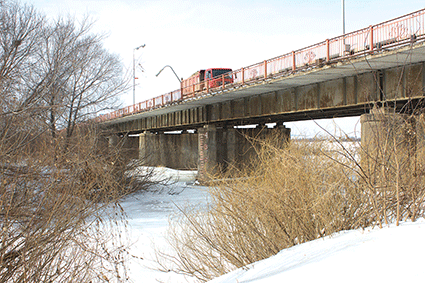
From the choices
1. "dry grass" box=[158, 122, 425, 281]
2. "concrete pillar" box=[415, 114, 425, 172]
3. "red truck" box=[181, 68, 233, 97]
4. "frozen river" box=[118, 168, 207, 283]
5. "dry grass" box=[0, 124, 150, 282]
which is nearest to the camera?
"dry grass" box=[0, 124, 150, 282]

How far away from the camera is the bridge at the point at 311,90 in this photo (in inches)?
424

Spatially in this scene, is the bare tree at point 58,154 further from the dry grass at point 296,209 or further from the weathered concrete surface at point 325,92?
the weathered concrete surface at point 325,92

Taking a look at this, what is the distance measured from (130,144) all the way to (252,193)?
4029 cm

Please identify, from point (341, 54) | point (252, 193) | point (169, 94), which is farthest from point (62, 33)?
point (252, 193)

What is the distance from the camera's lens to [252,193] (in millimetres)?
7172

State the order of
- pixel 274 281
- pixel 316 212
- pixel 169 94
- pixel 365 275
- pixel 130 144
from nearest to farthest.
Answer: pixel 365 275, pixel 274 281, pixel 316 212, pixel 169 94, pixel 130 144

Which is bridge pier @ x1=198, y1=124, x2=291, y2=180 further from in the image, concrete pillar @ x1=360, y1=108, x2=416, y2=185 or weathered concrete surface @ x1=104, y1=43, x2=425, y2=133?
concrete pillar @ x1=360, y1=108, x2=416, y2=185

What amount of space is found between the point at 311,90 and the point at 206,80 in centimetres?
699

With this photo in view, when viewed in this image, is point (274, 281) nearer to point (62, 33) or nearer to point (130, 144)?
point (62, 33)

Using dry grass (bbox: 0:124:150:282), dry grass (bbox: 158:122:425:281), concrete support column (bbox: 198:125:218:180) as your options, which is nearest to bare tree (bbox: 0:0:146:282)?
dry grass (bbox: 0:124:150:282)

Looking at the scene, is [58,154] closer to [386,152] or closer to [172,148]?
[386,152]

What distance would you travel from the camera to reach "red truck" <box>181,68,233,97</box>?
2035 cm

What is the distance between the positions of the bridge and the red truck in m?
0.19

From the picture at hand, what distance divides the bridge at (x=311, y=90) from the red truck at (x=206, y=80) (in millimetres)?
188
